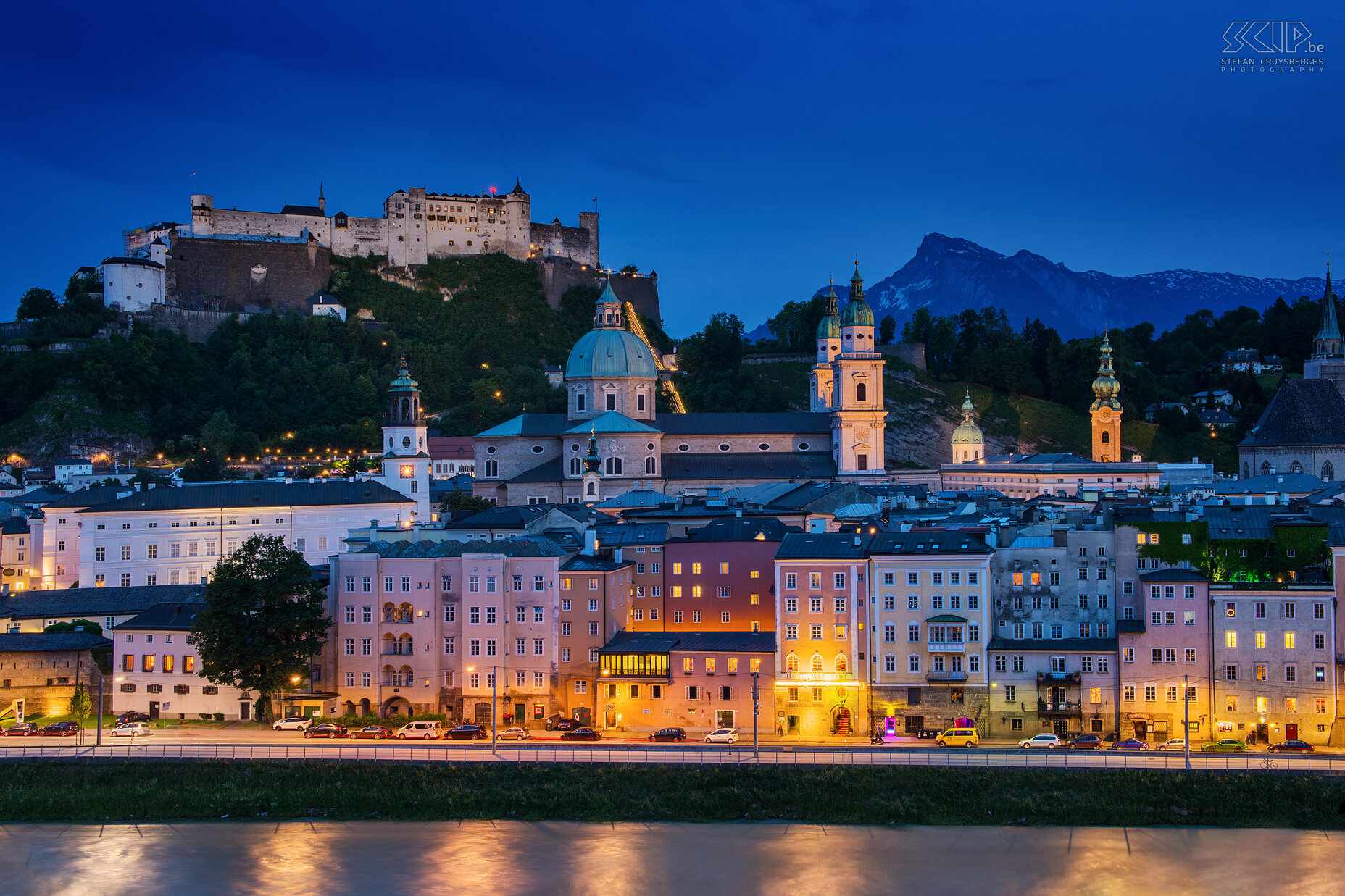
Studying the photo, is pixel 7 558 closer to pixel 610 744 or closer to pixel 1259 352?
pixel 610 744

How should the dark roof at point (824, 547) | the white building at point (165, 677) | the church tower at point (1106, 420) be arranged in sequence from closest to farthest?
the dark roof at point (824, 547) → the white building at point (165, 677) → the church tower at point (1106, 420)

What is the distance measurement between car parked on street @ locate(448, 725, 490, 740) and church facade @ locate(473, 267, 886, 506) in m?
38.5

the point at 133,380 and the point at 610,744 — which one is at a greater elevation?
the point at 133,380

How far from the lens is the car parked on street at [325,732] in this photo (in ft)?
143

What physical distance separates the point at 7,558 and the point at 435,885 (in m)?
45.4

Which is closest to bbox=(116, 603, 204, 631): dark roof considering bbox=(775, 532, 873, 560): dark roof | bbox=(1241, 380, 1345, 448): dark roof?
bbox=(775, 532, 873, 560): dark roof

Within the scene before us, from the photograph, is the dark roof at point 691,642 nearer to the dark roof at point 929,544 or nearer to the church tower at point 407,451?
the dark roof at point 929,544

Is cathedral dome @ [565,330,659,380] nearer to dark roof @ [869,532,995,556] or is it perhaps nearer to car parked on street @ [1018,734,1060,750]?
dark roof @ [869,532,995,556]

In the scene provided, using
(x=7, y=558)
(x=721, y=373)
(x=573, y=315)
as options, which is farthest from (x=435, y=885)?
(x=573, y=315)

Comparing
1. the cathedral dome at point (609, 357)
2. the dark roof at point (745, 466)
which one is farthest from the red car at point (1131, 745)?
the cathedral dome at point (609, 357)

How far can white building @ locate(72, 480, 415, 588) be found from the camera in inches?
2596

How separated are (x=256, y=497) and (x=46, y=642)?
20.8 meters

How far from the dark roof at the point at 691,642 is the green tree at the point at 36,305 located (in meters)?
86.4

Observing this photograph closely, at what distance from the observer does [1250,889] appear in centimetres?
3134
